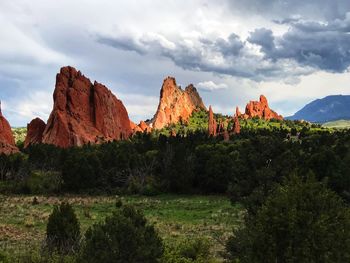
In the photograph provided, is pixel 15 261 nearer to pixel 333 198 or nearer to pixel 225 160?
pixel 333 198

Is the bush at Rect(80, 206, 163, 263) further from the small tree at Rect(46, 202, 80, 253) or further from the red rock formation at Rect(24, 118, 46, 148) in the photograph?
the red rock formation at Rect(24, 118, 46, 148)

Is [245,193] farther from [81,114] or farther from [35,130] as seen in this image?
[35,130]

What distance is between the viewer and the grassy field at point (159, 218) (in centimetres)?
3488

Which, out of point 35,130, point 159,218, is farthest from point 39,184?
point 35,130

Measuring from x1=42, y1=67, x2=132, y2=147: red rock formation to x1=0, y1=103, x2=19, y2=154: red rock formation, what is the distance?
39.8 ft

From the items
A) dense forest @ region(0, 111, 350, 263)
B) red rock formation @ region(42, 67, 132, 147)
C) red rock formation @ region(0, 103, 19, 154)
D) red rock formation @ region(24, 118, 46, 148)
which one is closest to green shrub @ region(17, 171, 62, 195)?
dense forest @ region(0, 111, 350, 263)

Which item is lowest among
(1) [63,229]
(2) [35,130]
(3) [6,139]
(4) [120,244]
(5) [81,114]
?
(1) [63,229]

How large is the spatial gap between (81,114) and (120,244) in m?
146

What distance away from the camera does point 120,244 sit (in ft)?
51.8

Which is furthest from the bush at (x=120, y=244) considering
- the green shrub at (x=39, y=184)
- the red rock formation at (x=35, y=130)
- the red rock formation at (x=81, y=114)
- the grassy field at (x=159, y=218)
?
the red rock formation at (x=35, y=130)

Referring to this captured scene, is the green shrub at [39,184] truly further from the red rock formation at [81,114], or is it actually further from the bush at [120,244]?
the bush at [120,244]

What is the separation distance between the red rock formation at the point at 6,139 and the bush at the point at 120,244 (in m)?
115

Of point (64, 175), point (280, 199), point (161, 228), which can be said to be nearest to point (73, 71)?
point (64, 175)

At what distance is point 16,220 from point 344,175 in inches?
1805
